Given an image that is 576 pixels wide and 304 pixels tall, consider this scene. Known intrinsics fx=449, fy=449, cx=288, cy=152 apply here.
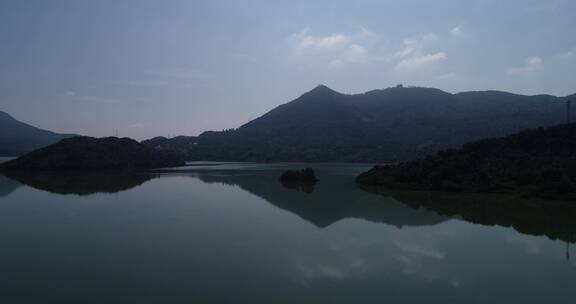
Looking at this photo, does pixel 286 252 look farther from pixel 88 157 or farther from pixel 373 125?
pixel 373 125

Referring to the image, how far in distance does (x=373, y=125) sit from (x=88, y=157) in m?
70.0

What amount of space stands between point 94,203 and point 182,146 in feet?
319

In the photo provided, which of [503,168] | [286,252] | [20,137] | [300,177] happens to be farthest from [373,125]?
[20,137]

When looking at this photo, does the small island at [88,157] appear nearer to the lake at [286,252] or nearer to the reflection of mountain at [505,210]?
the lake at [286,252]

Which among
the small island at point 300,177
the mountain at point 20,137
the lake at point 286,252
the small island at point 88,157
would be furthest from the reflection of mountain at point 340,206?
the mountain at point 20,137

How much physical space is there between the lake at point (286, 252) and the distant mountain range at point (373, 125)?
6101 cm

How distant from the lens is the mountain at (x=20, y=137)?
386 ft

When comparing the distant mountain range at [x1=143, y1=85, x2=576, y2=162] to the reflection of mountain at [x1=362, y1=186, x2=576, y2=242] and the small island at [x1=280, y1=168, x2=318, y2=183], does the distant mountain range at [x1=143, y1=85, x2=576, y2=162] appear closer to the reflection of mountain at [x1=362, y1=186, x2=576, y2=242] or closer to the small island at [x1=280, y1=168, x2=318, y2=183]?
the small island at [x1=280, y1=168, x2=318, y2=183]

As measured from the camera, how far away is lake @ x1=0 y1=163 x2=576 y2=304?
9.27m

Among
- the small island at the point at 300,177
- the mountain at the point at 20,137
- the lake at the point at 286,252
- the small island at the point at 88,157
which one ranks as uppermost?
the mountain at the point at 20,137

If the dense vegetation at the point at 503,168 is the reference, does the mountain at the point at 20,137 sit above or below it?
above

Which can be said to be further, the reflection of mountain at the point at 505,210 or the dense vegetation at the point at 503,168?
the dense vegetation at the point at 503,168

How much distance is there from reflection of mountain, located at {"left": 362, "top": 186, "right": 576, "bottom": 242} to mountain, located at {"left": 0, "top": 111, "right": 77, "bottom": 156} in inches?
4140

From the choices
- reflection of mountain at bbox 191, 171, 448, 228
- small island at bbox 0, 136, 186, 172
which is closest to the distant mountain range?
small island at bbox 0, 136, 186, 172
